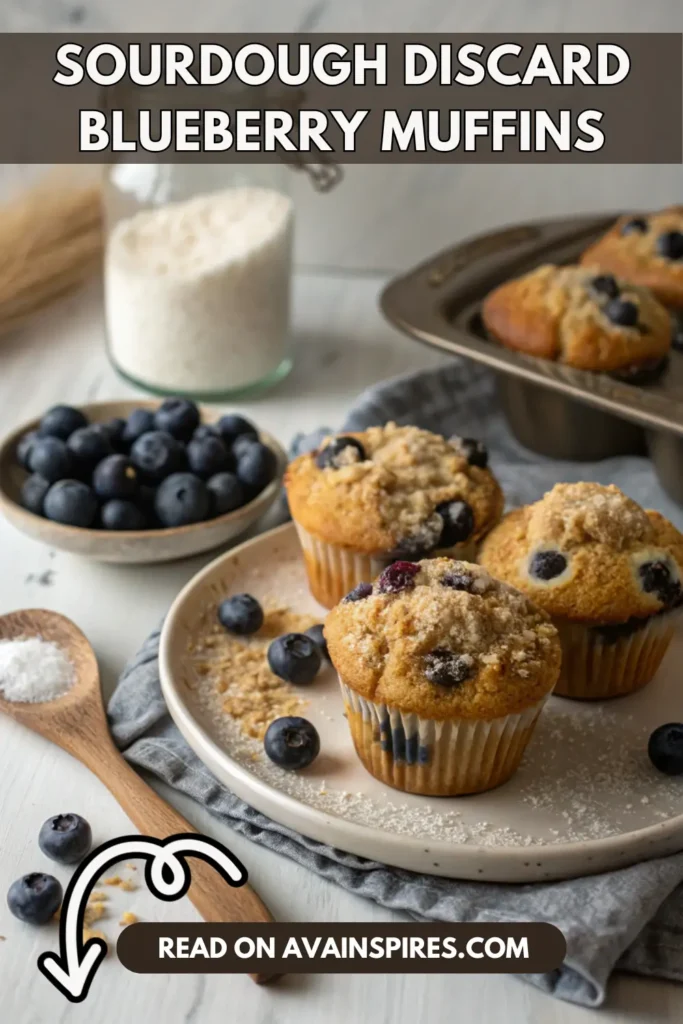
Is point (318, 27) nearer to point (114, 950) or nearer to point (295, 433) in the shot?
point (295, 433)

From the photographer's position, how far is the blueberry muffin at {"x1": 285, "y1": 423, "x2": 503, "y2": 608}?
1.78 metres

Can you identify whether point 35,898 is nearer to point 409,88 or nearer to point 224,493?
point 224,493

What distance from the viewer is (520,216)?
10.3ft

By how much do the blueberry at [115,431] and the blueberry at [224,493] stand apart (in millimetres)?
210

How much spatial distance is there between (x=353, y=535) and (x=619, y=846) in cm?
60

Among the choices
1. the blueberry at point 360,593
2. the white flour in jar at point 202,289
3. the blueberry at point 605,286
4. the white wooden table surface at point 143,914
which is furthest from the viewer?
the white flour in jar at point 202,289

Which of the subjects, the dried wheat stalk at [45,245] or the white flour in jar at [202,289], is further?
the dried wheat stalk at [45,245]

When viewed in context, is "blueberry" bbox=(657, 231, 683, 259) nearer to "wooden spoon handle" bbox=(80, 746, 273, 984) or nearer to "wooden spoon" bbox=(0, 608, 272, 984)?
"wooden spoon" bbox=(0, 608, 272, 984)

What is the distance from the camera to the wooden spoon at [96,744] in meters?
1.40

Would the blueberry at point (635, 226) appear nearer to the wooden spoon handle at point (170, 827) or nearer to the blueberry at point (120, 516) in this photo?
the blueberry at point (120, 516)

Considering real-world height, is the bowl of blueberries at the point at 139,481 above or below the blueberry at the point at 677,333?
below

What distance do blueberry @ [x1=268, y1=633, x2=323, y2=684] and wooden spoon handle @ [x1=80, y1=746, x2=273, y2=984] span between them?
252 mm

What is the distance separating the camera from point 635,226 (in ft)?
8.59

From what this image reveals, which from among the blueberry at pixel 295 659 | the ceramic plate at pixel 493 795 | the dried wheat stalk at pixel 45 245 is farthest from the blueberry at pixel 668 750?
the dried wheat stalk at pixel 45 245
